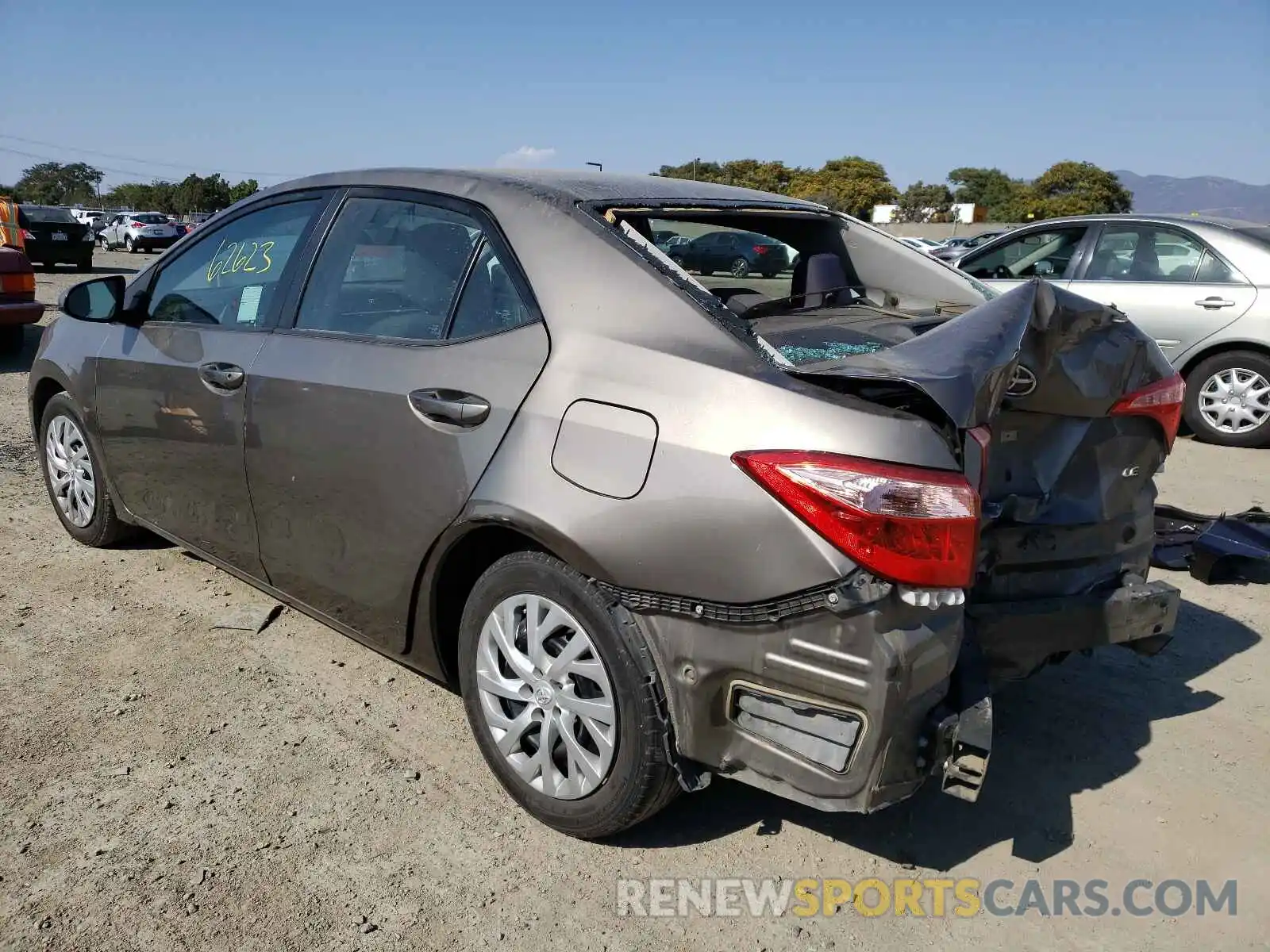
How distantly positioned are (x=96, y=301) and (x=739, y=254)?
270cm

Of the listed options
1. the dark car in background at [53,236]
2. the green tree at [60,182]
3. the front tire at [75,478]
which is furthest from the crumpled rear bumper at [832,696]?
the green tree at [60,182]

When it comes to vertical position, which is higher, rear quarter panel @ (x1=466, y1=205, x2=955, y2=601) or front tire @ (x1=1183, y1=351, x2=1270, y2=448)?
rear quarter panel @ (x1=466, y1=205, x2=955, y2=601)

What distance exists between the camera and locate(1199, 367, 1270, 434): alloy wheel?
23.6 ft

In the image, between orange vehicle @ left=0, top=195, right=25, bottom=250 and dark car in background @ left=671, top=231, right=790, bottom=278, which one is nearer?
dark car in background @ left=671, top=231, right=790, bottom=278

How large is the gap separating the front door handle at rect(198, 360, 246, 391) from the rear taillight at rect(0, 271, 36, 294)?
746cm

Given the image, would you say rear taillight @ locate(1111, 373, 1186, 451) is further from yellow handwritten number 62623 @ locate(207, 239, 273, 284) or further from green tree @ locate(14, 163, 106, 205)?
green tree @ locate(14, 163, 106, 205)

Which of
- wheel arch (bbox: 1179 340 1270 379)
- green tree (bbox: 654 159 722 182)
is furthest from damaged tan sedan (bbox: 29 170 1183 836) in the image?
green tree (bbox: 654 159 722 182)

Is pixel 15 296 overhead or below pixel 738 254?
below

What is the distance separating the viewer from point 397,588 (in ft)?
9.63

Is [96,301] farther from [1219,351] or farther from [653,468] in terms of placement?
[1219,351]

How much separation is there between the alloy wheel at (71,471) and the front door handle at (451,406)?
96.5 inches

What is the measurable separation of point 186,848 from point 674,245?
2233mm

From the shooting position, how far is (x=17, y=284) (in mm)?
9438

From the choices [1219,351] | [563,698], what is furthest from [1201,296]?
[563,698]
